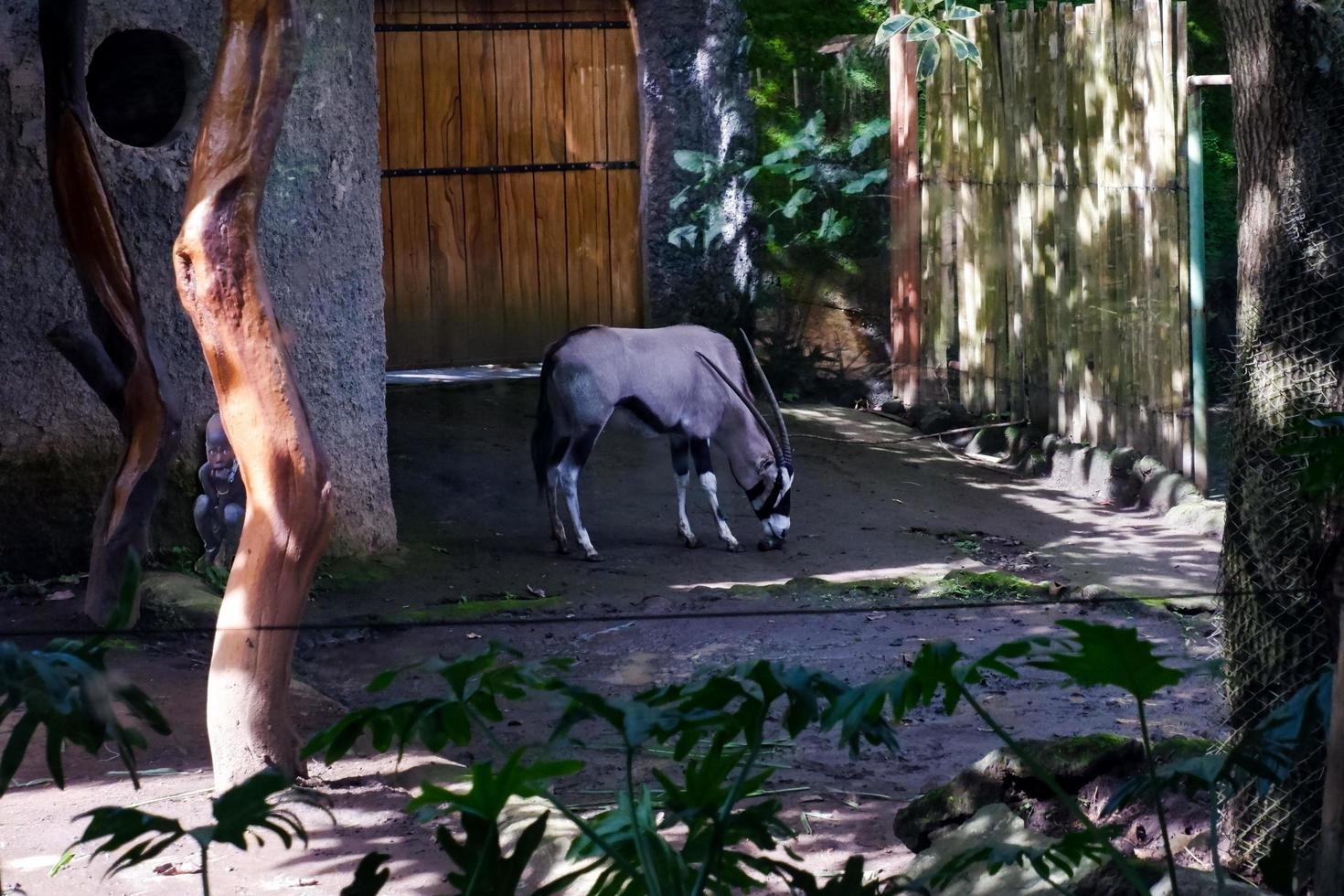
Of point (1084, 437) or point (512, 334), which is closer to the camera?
point (1084, 437)

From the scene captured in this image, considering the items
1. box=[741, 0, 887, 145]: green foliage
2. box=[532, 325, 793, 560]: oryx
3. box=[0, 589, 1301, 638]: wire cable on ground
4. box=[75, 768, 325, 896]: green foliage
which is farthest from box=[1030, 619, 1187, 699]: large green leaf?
box=[741, 0, 887, 145]: green foliage

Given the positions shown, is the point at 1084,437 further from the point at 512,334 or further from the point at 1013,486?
the point at 512,334

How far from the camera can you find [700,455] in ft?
28.5

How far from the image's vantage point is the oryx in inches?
327

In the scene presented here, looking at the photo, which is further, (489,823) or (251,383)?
(251,383)

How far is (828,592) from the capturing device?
278 inches

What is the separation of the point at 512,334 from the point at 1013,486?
3.73m

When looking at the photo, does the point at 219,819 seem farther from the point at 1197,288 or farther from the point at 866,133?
the point at 866,133

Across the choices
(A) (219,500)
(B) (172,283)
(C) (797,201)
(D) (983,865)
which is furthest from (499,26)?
(D) (983,865)

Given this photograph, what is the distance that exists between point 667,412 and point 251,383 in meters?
4.33

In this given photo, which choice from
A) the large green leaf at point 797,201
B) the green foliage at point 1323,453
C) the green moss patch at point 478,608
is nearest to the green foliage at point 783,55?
the large green leaf at point 797,201

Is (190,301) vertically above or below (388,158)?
below

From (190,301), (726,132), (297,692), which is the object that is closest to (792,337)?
(726,132)

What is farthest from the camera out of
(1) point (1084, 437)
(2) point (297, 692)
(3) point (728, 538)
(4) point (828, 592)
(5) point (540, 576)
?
(1) point (1084, 437)
